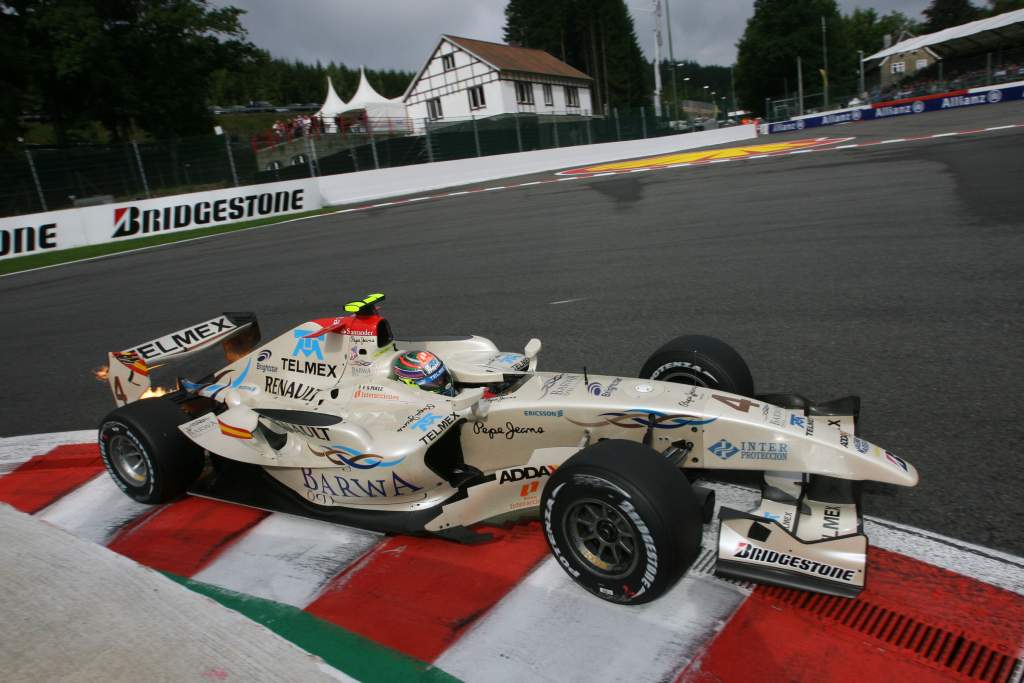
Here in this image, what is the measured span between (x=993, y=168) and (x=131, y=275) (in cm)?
1593

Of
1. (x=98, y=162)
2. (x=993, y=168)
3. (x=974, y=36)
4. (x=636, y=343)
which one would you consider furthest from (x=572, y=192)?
(x=974, y=36)

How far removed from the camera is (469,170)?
2572 cm

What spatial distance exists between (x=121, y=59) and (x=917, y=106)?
135ft

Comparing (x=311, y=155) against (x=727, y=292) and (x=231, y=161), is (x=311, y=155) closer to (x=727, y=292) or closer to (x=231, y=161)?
(x=231, y=161)

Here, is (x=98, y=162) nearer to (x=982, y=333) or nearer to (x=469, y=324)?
(x=469, y=324)

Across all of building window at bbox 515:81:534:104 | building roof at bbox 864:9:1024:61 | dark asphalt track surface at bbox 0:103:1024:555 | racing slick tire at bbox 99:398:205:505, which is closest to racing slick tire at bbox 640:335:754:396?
dark asphalt track surface at bbox 0:103:1024:555

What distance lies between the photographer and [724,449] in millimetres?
3221

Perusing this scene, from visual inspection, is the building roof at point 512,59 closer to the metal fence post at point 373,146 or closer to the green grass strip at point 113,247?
the metal fence post at point 373,146

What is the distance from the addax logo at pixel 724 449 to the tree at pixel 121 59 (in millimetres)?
35609

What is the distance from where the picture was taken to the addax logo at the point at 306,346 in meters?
4.33

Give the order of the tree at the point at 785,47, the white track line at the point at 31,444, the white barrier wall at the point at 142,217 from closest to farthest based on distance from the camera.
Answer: the white track line at the point at 31,444 → the white barrier wall at the point at 142,217 → the tree at the point at 785,47

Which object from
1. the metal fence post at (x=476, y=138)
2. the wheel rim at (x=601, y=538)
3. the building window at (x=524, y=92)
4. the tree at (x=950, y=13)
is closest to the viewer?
the wheel rim at (x=601, y=538)

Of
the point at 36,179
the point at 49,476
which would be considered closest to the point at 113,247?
the point at 36,179

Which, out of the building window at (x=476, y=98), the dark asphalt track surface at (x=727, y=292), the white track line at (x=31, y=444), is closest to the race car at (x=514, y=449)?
the dark asphalt track surface at (x=727, y=292)
